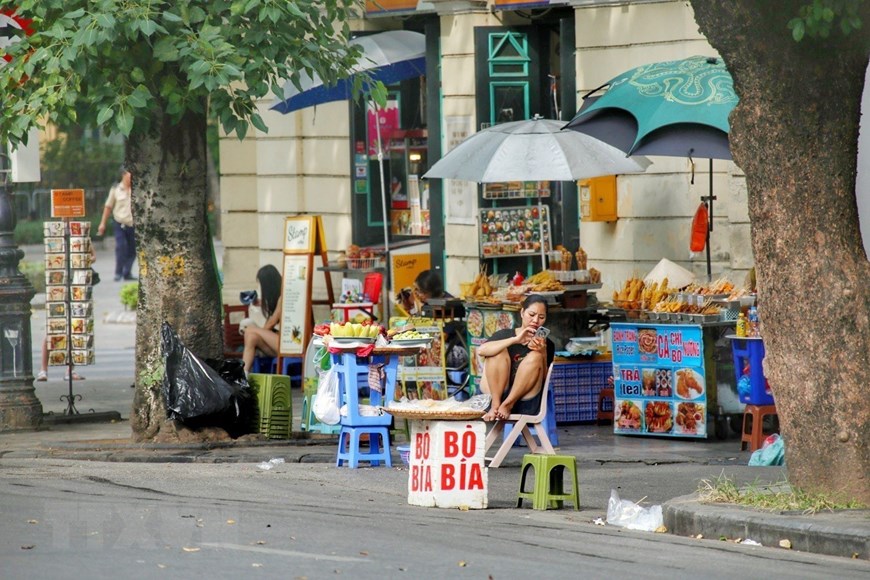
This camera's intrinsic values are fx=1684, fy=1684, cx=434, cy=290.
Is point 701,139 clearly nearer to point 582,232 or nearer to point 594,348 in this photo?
point 594,348

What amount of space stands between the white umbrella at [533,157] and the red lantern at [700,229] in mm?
1289

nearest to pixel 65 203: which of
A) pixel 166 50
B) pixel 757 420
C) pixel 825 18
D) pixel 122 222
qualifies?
pixel 166 50

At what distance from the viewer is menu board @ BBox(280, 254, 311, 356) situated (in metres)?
17.6

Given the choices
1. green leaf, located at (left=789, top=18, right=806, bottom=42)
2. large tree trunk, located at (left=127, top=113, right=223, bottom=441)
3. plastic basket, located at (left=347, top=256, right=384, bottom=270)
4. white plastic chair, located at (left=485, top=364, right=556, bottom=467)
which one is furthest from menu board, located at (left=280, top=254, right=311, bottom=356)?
green leaf, located at (left=789, top=18, right=806, bottom=42)

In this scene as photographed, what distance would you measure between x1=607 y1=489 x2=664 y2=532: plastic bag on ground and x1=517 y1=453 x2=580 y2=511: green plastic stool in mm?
388

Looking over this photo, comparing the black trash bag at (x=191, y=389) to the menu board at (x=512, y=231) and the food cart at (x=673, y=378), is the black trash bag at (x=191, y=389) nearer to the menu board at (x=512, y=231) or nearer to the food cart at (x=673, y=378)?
the food cart at (x=673, y=378)

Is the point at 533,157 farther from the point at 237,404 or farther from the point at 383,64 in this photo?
the point at 383,64

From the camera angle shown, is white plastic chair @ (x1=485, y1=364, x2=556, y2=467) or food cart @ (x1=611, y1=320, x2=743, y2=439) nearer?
white plastic chair @ (x1=485, y1=364, x2=556, y2=467)

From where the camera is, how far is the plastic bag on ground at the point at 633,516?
9828 mm

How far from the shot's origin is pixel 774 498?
31.2 feet

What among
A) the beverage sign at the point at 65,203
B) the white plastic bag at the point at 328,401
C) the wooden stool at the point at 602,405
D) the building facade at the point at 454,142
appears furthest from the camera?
the building facade at the point at 454,142

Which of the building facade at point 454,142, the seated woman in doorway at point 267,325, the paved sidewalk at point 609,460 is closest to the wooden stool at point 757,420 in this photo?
the paved sidewalk at point 609,460

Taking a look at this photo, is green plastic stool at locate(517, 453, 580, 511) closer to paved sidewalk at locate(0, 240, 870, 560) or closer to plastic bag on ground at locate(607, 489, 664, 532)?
paved sidewalk at locate(0, 240, 870, 560)

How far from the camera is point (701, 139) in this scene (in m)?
13.2
